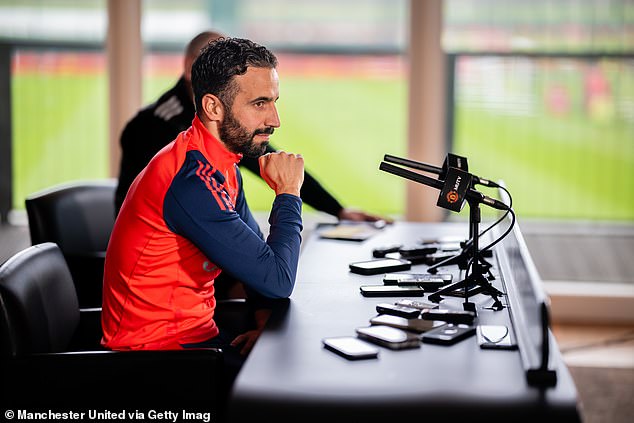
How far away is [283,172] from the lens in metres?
2.24

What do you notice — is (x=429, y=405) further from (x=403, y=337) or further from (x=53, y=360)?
(x=53, y=360)

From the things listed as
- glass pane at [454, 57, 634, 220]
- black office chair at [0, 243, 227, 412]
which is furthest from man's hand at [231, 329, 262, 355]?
glass pane at [454, 57, 634, 220]

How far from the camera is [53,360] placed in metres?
1.86

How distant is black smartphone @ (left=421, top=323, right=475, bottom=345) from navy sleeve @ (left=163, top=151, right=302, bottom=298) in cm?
43

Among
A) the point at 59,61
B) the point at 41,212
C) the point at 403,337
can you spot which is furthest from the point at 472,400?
the point at 59,61

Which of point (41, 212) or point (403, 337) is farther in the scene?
point (41, 212)

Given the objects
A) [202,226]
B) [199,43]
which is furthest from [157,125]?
[202,226]

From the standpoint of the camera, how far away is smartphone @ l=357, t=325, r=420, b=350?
5.66 ft

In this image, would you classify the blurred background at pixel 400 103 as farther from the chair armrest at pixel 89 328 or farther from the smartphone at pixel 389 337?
the smartphone at pixel 389 337

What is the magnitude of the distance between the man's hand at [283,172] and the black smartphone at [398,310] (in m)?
0.40

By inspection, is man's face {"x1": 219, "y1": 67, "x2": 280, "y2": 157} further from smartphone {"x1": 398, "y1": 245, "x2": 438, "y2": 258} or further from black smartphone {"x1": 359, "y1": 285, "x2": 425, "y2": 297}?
smartphone {"x1": 398, "y1": 245, "x2": 438, "y2": 258}

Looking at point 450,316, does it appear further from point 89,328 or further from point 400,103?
point 400,103

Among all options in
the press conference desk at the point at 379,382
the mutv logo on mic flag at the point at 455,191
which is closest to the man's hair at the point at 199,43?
the mutv logo on mic flag at the point at 455,191

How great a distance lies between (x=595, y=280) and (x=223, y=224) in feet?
10.8
